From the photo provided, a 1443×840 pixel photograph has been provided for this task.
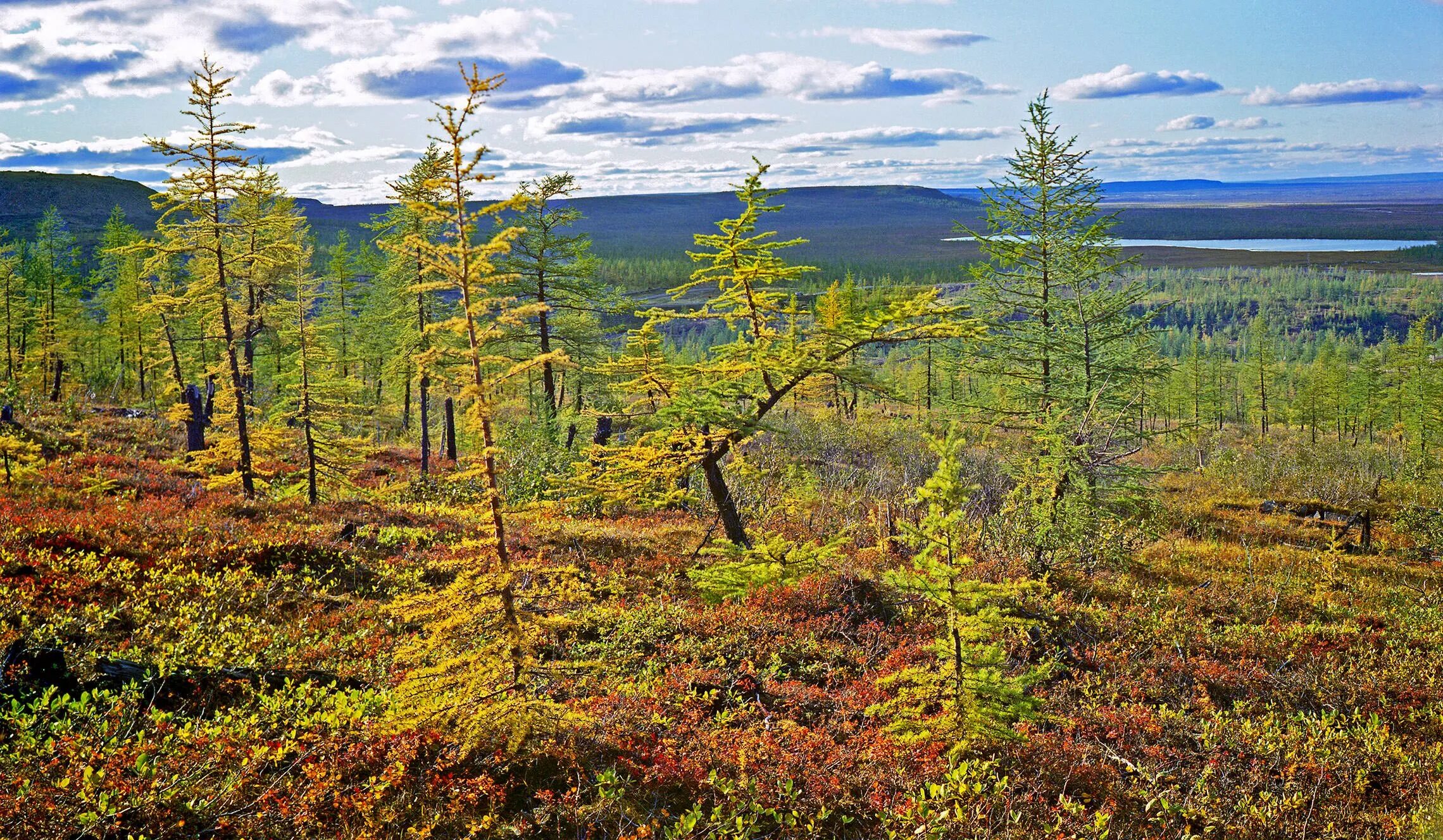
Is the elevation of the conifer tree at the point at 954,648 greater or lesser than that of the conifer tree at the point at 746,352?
lesser

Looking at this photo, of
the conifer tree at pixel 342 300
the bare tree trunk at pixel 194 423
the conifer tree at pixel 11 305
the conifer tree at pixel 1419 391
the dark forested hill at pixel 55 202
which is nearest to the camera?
the bare tree trunk at pixel 194 423

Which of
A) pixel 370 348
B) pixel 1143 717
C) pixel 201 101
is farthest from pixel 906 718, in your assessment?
pixel 370 348

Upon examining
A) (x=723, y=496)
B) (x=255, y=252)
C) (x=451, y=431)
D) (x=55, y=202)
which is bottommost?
(x=451, y=431)

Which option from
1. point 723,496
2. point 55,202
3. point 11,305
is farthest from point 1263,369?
point 55,202

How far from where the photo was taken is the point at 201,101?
51.5 feet

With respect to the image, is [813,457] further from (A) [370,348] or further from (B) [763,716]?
(A) [370,348]

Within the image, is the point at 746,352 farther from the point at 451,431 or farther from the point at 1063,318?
the point at 451,431

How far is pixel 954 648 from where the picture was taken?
23.4 feet

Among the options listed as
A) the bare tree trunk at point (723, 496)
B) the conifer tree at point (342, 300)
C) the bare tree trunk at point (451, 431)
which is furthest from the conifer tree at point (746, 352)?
the conifer tree at point (342, 300)

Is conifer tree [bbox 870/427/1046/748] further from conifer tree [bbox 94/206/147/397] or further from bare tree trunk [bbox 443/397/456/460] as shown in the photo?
conifer tree [bbox 94/206/147/397]

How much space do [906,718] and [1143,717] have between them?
354 cm

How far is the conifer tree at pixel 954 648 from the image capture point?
22.2 ft

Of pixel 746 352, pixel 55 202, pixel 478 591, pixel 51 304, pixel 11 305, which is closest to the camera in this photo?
pixel 478 591

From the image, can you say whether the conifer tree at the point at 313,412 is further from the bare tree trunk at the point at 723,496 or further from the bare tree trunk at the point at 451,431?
the bare tree trunk at the point at 723,496
